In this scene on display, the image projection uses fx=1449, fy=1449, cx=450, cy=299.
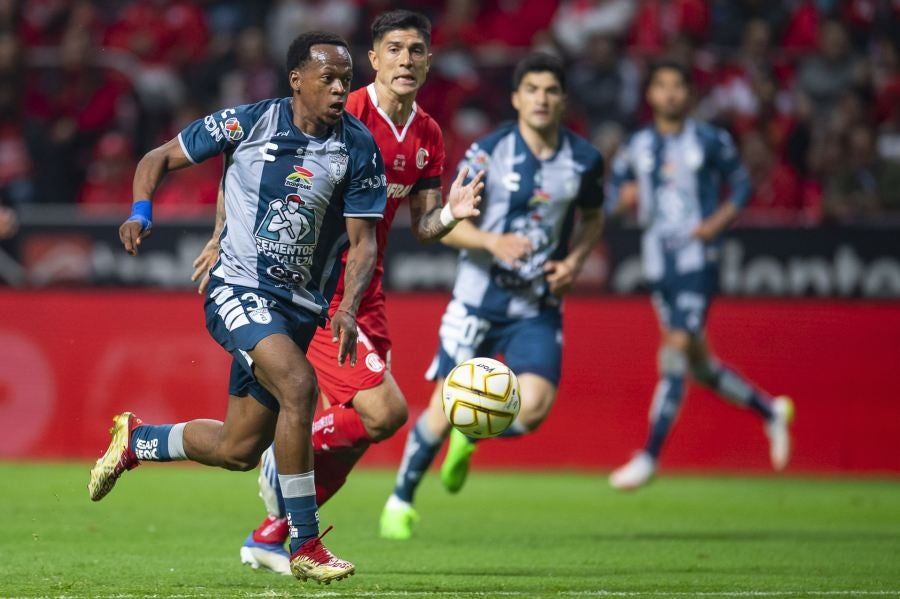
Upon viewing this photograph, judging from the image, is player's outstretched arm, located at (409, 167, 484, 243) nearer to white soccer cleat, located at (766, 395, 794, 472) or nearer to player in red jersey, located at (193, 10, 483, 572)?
player in red jersey, located at (193, 10, 483, 572)

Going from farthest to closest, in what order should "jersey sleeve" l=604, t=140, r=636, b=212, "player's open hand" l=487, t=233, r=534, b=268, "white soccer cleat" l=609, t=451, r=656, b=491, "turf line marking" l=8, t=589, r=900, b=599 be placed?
"jersey sleeve" l=604, t=140, r=636, b=212, "white soccer cleat" l=609, t=451, r=656, b=491, "player's open hand" l=487, t=233, r=534, b=268, "turf line marking" l=8, t=589, r=900, b=599

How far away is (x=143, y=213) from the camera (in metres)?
6.57

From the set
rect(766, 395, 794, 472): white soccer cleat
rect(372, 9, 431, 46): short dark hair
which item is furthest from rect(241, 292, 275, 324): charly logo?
rect(766, 395, 794, 472): white soccer cleat

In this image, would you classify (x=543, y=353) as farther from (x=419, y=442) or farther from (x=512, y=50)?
(x=512, y=50)

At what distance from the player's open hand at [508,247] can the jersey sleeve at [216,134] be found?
2587 mm

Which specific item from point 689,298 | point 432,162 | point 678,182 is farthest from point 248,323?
point 678,182

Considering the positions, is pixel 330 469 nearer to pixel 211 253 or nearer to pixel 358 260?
pixel 211 253

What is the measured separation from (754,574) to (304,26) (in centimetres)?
1120

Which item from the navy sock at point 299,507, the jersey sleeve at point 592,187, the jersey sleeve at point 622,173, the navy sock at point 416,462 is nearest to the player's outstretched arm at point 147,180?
the navy sock at point 299,507

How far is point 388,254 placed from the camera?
1401 cm

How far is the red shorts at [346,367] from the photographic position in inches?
300

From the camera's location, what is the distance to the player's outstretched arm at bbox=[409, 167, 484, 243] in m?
7.19

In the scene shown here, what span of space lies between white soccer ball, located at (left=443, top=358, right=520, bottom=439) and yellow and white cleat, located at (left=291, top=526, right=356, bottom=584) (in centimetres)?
147

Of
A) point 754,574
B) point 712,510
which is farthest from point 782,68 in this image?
point 754,574
